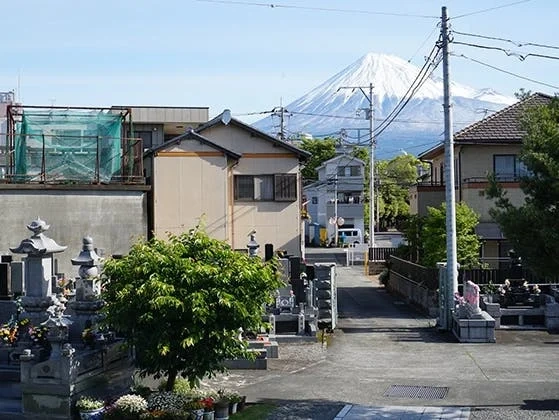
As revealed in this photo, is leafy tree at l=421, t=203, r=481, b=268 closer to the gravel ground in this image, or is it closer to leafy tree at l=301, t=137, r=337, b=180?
the gravel ground

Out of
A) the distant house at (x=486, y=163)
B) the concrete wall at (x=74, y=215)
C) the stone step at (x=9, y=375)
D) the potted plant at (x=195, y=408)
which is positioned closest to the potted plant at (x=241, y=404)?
the potted plant at (x=195, y=408)

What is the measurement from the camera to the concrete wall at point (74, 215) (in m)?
26.4

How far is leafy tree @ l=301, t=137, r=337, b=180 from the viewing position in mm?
87062

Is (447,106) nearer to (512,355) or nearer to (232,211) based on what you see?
(512,355)

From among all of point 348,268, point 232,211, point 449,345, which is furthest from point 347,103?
point 449,345

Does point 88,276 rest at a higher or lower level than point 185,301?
higher

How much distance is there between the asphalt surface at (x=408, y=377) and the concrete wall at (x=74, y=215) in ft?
28.1

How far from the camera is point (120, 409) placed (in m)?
13.5

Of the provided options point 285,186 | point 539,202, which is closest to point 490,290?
point 285,186

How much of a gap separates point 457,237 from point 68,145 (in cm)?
1498

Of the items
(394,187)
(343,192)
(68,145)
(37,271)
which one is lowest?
(37,271)

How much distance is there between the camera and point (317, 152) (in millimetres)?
88250

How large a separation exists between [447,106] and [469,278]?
7160mm

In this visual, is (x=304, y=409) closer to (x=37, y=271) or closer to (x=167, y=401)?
(x=167, y=401)
